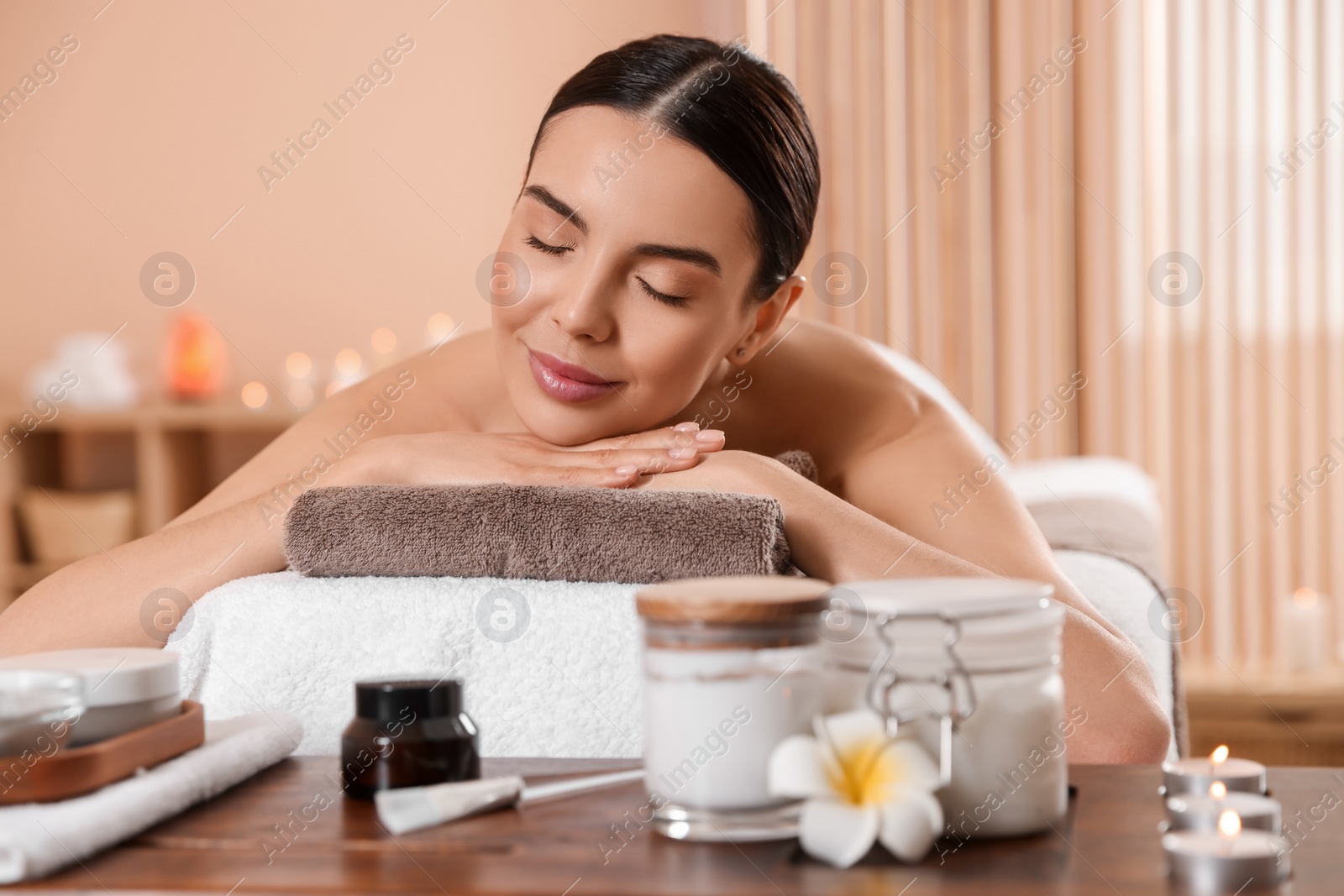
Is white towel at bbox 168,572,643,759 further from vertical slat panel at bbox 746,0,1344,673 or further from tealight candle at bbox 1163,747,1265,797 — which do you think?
vertical slat panel at bbox 746,0,1344,673

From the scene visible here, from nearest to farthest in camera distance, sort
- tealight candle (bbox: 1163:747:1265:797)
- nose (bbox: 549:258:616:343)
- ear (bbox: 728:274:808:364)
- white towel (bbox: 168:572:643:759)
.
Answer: tealight candle (bbox: 1163:747:1265:797)
white towel (bbox: 168:572:643:759)
nose (bbox: 549:258:616:343)
ear (bbox: 728:274:808:364)

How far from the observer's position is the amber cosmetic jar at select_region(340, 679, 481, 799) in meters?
0.67

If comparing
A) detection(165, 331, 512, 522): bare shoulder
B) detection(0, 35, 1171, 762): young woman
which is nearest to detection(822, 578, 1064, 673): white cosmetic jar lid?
detection(0, 35, 1171, 762): young woman

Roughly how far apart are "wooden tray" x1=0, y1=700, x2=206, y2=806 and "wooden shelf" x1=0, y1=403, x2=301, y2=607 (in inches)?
108

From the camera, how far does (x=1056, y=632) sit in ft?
2.01

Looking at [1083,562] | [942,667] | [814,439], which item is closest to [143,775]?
[942,667]

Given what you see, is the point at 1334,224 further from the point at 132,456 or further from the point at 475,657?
the point at 132,456

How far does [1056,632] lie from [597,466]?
0.54 metres

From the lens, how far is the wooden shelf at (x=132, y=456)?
3279mm

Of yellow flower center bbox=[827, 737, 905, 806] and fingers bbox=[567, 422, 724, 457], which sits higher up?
fingers bbox=[567, 422, 724, 457]

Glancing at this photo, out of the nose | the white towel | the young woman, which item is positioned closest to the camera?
the white towel

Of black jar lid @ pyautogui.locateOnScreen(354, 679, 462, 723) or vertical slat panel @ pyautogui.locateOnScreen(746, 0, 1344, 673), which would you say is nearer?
black jar lid @ pyautogui.locateOnScreen(354, 679, 462, 723)

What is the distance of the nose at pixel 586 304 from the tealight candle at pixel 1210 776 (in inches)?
25.7

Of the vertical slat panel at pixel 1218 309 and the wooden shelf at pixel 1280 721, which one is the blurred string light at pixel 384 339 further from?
the wooden shelf at pixel 1280 721
